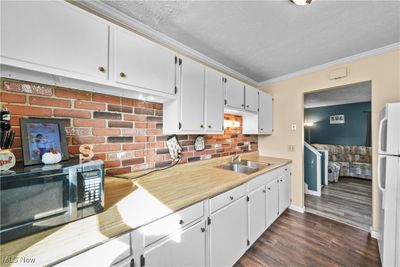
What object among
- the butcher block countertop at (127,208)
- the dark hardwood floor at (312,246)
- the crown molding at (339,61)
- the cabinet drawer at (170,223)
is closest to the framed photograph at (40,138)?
the butcher block countertop at (127,208)

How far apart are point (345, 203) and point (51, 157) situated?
4280 millimetres

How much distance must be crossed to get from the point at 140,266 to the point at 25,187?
0.67 m

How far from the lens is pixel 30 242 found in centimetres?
63

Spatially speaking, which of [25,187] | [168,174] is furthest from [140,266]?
[168,174]

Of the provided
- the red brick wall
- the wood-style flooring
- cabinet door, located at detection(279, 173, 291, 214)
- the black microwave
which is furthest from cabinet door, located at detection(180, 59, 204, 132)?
the wood-style flooring

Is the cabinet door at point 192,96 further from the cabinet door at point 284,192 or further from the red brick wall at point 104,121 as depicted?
the cabinet door at point 284,192

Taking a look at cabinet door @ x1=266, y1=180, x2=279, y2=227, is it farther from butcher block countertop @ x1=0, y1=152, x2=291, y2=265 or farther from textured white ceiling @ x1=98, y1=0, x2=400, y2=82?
textured white ceiling @ x1=98, y1=0, x2=400, y2=82

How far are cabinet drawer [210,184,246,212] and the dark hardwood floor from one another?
0.75 meters

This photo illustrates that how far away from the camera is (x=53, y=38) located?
89cm

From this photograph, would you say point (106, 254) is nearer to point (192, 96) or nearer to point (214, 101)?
point (192, 96)

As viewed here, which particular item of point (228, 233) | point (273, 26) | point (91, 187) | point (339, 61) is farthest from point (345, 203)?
point (91, 187)

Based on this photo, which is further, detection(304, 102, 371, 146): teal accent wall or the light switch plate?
detection(304, 102, 371, 146): teal accent wall

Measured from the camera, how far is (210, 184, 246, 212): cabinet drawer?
50.4 inches

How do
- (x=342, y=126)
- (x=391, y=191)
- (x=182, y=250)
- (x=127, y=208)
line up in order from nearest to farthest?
(x=127, y=208) → (x=182, y=250) → (x=391, y=191) → (x=342, y=126)
